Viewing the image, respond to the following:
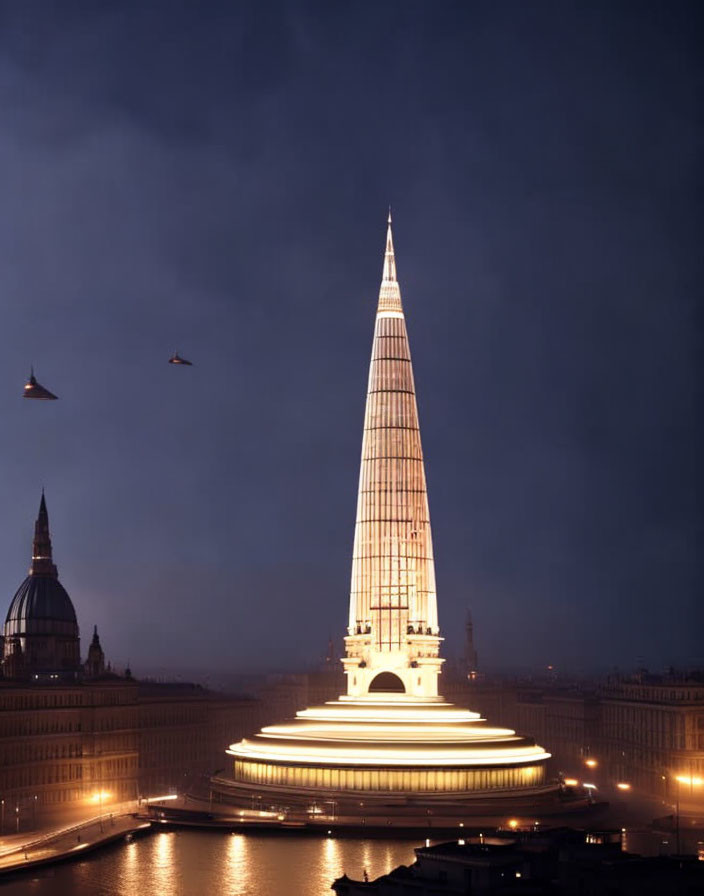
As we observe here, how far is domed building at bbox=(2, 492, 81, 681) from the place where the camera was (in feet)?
614

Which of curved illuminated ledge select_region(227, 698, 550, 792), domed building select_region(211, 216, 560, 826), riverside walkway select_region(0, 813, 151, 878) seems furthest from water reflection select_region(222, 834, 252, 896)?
curved illuminated ledge select_region(227, 698, 550, 792)

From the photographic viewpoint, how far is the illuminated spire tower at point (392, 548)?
14525 cm

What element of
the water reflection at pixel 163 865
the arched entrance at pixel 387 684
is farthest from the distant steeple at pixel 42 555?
the water reflection at pixel 163 865

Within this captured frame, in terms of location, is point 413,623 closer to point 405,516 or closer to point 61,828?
point 405,516

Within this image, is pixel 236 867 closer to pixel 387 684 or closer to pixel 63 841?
pixel 63 841

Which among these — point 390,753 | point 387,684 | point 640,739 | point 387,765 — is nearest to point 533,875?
point 387,765

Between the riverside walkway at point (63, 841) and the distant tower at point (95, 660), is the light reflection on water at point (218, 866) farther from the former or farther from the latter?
the distant tower at point (95, 660)

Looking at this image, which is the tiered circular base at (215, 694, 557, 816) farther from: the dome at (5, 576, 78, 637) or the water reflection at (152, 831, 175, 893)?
the dome at (5, 576, 78, 637)

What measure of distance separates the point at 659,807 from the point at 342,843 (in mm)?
33329

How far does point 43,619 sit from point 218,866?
86.0 meters

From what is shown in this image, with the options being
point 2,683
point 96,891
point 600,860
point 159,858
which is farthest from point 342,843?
point 2,683

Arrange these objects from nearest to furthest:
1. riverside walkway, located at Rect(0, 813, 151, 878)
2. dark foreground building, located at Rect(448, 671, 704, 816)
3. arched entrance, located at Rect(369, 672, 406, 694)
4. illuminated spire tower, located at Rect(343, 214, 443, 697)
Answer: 1. riverside walkway, located at Rect(0, 813, 151, 878)
2. arched entrance, located at Rect(369, 672, 406, 694)
3. illuminated spire tower, located at Rect(343, 214, 443, 697)
4. dark foreground building, located at Rect(448, 671, 704, 816)

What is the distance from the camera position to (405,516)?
14788 cm

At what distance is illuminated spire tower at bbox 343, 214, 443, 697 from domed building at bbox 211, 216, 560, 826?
7 cm
